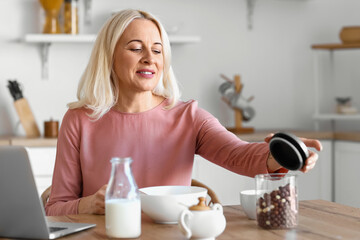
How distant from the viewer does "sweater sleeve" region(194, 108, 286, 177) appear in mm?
1828

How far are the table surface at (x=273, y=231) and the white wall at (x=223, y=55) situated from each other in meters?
2.19

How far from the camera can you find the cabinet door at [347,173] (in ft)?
11.7

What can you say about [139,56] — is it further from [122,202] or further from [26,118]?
[26,118]

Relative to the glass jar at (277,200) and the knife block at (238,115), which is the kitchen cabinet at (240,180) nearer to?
the knife block at (238,115)

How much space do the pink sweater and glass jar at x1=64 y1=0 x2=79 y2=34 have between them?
5.28 ft

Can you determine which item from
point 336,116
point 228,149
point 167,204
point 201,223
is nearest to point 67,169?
point 228,149

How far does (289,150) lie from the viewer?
4.90ft

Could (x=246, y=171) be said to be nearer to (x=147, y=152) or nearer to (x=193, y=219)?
(x=147, y=152)

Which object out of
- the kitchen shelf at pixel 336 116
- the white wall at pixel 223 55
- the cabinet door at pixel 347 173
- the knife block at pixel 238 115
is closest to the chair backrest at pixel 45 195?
the white wall at pixel 223 55

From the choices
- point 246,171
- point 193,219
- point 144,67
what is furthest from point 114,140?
point 193,219

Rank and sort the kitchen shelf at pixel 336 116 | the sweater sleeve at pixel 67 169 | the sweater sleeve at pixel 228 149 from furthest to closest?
the kitchen shelf at pixel 336 116 → the sweater sleeve at pixel 67 169 → the sweater sleeve at pixel 228 149

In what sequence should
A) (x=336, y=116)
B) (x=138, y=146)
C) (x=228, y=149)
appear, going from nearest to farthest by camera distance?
(x=228, y=149), (x=138, y=146), (x=336, y=116)

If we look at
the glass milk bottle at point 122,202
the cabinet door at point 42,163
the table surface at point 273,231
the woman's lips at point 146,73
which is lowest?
the cabinet door at point 42,163

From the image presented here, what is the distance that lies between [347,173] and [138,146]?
1926 mm
